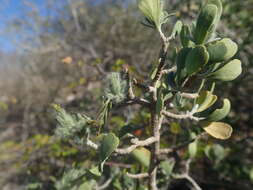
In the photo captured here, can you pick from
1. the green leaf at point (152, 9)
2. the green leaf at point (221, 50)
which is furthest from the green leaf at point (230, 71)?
the green leaf at point (152, 9)

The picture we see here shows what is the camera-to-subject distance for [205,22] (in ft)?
2.08

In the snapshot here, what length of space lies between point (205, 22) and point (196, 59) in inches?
3.8

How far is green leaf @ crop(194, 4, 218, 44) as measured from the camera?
2.01 ft

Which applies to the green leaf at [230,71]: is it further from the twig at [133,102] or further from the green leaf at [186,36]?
the twig at [133,102]

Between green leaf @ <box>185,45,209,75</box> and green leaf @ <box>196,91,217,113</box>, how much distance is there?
0.52 ft

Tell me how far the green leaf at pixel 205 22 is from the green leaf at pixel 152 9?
0.11 m

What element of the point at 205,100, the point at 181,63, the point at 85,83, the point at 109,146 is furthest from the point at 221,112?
the point at 85,83

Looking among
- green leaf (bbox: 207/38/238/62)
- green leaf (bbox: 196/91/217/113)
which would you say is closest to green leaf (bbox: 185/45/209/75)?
green leaf (bbox: 207/38/238/62)

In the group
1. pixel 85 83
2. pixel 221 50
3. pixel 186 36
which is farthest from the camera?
pixel 85 83

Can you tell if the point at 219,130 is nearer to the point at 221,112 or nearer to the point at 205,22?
the point at 221,112

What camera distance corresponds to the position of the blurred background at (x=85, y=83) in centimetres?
181

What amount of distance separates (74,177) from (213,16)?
74cm

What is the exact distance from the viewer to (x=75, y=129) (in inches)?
28.7

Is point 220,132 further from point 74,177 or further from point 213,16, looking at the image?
point 74,177
